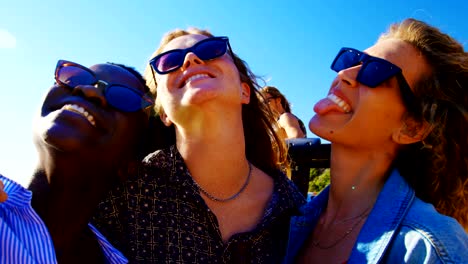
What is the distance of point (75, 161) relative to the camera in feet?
7.11

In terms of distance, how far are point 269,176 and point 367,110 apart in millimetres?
868

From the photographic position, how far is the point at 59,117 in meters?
2.10

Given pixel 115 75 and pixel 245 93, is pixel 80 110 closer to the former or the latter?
pixel 115 75

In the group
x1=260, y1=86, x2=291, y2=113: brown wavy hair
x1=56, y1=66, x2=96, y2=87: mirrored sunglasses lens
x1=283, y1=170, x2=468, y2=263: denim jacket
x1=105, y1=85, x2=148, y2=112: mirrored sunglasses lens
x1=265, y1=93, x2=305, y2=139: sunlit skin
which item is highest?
x1=56, y1=66, x2=96, y2=87: mirrored sunglasses lens

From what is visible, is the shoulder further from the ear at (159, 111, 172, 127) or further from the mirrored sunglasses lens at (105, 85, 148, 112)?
the ear at (159, 111, 172, 127)

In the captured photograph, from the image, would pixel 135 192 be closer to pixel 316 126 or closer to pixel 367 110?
pixel 316 126

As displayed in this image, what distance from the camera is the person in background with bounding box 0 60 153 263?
6.50ft

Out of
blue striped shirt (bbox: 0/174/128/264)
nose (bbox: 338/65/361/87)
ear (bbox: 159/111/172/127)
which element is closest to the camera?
blue striped shirt (bbox: 0/174/128/264)

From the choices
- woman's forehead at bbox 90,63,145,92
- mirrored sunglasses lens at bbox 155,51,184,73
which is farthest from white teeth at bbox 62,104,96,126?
mirrored sunglasses lens at bbox 155,51,184,73

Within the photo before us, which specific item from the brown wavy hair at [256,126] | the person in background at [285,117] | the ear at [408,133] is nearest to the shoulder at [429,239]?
→ the ear at [408,133]

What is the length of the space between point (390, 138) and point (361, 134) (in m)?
0.16

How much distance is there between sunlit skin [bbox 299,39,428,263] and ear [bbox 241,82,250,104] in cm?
65

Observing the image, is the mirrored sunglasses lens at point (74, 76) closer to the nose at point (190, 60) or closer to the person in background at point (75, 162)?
the person in background at point (75, 162)

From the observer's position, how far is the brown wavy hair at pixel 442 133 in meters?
2.24
